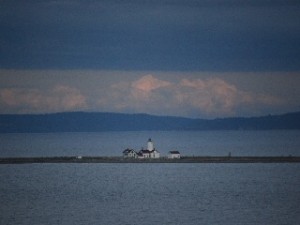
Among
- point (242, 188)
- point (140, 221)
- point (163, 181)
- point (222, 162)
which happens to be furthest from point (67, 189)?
point (222, 162)

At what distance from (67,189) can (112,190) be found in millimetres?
4378

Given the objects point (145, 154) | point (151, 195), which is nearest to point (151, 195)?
point (151, 195)

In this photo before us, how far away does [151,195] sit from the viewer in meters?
68.9

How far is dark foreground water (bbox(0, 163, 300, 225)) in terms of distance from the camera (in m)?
54.3

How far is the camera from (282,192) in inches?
2778

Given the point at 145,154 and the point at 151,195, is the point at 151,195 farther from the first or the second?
the point at 145,154

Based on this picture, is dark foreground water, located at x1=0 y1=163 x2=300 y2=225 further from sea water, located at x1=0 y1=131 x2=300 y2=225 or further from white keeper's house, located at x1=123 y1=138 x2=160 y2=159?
white keeper's house, located at x1=123 y1=138 x2=160 y2=159

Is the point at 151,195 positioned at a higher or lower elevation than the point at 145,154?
lower

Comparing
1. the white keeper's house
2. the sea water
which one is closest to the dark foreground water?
the sea water

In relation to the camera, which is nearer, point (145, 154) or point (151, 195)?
point (151, 195)

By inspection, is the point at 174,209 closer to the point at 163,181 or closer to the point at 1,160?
the point at 163,181

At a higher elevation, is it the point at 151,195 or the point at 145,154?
the point at 145,154

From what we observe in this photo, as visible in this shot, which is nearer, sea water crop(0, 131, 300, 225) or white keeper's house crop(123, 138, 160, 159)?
sea water crop(0, 131, 300, 225)

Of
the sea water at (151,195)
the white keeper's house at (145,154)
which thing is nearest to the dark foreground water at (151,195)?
the sea water at (151,195)
